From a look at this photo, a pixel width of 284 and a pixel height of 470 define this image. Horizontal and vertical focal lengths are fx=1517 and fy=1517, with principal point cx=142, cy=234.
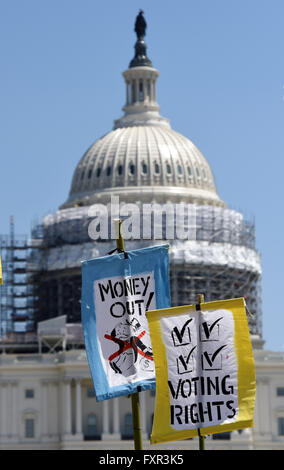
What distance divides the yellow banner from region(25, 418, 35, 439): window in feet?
456

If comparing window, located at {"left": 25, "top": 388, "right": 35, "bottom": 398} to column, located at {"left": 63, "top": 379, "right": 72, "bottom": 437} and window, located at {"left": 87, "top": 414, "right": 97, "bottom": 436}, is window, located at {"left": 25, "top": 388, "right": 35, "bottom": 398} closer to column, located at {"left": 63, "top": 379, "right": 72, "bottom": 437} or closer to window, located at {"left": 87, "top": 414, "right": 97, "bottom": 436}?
column, located at {"left": 63, "top": 379, "right": 72, "bottom": 437}

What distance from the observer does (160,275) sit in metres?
36.8

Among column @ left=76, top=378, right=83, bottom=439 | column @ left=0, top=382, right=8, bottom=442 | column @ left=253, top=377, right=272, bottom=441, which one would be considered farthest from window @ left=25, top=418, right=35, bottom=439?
column @ left=253, top=377, right=272, bottom=441

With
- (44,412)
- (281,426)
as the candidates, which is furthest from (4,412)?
(281,426)

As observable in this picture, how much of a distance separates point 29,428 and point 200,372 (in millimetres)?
140138

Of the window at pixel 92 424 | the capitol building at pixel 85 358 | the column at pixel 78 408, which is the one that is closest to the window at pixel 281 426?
the capitol building at pixel 85 358

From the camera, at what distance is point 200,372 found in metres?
35.2

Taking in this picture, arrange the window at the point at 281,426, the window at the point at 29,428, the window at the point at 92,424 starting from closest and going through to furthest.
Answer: the window at the point at 29,428 < the window at the point at 92,424 < the window at the point at 281,426

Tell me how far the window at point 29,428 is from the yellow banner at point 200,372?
13892cm

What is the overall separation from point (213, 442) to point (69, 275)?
3730 cm

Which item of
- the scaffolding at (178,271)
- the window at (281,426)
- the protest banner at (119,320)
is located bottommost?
the protest banner at (119,320)

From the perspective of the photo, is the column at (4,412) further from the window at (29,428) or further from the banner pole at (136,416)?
the banner pole at (136,416)

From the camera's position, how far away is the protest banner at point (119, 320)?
3619cm

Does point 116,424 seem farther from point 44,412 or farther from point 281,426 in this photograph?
point 281,426
